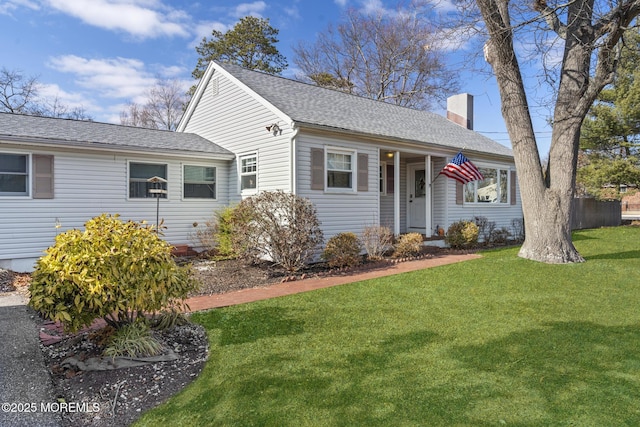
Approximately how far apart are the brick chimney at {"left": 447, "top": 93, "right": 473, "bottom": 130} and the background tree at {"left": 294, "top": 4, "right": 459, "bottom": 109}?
26.6 feet

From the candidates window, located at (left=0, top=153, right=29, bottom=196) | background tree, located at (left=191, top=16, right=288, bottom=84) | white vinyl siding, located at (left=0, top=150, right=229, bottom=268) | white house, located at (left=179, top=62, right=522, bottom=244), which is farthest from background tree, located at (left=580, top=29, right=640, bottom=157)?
window, located at (left=0, top=153, right=29, bottom=196)

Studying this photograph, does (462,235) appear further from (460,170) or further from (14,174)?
(14,174)

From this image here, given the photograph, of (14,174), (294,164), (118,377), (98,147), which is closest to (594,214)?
(294,164)

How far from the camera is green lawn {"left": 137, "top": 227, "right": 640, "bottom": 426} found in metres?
2.75

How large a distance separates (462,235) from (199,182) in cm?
788

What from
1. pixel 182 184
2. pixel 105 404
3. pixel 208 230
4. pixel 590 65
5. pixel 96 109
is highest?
pixel 96 109

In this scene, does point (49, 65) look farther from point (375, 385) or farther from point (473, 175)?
point (375, 385)

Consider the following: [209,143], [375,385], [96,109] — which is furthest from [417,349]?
[96,109]

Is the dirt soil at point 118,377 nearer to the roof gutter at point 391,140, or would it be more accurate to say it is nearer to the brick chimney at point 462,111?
the roof gutter at point 391,140

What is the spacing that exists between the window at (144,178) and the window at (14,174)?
2.11 metres

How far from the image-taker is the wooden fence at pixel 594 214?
18.9 metres

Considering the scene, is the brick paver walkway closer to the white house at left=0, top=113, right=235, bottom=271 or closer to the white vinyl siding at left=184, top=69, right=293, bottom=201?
the white vinyl siding at left=184, top=69, right=293, bottom=201

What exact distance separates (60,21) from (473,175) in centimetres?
1699

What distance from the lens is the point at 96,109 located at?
88.1 feet
